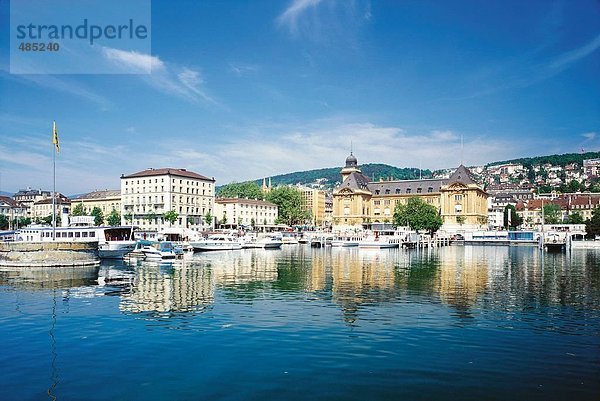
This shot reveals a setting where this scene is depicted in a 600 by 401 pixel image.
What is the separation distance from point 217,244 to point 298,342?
6503 centimetres

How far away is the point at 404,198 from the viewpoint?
152 m

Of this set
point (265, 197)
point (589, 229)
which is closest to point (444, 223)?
point (589, 229)

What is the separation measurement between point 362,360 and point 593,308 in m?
15.5

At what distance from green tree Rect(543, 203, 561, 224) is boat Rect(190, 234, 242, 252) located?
114329 mm

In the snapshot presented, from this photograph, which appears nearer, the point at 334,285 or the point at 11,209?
the point at 334,285

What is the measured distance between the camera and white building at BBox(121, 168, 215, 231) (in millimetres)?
125312

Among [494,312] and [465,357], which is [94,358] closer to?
[465,357]

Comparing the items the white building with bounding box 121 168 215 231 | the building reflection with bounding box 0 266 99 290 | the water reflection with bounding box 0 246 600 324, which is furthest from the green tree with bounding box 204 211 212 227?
the building reflection with bounding box 0 266 99 290

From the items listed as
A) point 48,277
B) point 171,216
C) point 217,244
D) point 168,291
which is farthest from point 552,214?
point 48,277

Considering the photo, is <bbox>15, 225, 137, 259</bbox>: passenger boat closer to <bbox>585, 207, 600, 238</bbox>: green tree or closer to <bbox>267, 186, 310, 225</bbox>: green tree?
<bbox>585, 207, 600, 238</bbox>: green tree

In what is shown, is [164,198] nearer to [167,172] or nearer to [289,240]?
[167,172]

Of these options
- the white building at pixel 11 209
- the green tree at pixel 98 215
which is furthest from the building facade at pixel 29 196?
the green tree at pixel 98 215

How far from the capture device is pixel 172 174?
125438 mm

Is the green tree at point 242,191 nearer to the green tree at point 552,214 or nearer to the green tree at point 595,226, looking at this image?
the green tree at point 552,214
